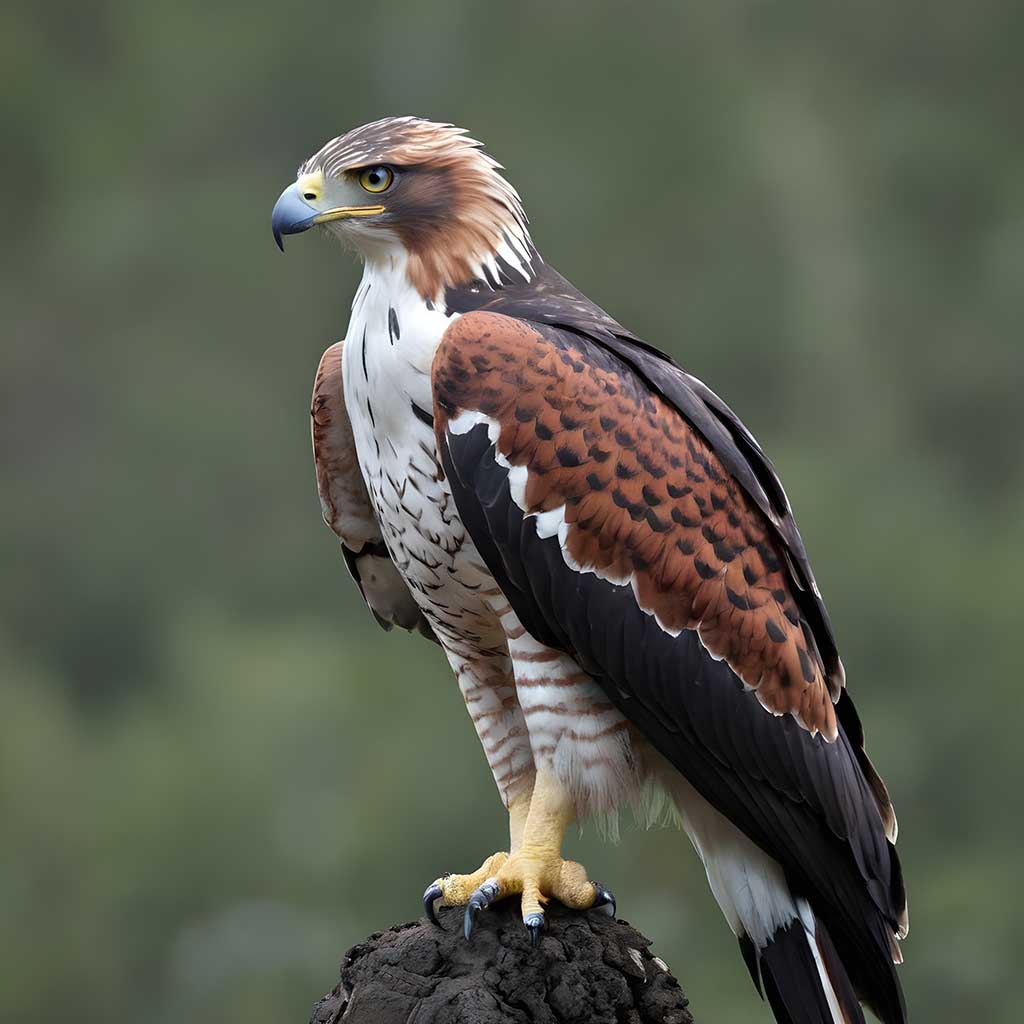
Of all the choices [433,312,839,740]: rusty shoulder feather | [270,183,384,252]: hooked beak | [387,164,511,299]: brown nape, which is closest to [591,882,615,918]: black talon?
[433,312,839,740]: rusty shoulder feather

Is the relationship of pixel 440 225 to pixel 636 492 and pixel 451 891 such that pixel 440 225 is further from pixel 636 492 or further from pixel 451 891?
pixel 451 891

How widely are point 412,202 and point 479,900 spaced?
111 cm

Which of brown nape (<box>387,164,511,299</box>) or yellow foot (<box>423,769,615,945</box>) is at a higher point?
brown nape (<box>387,164,511,299</box>)

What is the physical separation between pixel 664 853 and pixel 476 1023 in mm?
4682

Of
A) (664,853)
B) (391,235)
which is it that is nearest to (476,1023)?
(391,235)

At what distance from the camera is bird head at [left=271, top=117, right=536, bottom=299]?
2.67 m

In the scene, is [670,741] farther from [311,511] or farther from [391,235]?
[311,511]

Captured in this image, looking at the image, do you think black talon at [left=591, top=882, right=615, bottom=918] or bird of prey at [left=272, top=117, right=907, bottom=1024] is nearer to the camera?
bird of prey at [left=272, top=117, right=907, bottom=1024]

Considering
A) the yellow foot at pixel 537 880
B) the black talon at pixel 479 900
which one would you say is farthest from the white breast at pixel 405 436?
the black talon at pixel 479 900

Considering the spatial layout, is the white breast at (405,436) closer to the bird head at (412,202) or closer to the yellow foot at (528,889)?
the bird head at (412,202)

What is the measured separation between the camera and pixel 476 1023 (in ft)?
8.18

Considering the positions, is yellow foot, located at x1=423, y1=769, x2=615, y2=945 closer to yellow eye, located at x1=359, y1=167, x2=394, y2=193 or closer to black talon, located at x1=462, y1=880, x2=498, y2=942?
black talon, located at x1=462, y1=880, x2=498, y2=942

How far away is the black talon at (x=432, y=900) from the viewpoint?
265cm

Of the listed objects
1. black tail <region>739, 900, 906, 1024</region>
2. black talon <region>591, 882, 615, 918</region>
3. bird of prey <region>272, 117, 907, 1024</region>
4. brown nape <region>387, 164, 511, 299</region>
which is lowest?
black tail <region>739, 900, 906, 1024</region>
